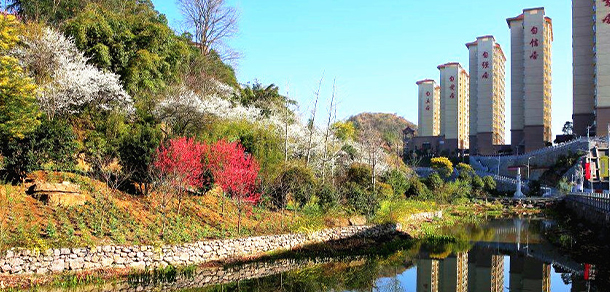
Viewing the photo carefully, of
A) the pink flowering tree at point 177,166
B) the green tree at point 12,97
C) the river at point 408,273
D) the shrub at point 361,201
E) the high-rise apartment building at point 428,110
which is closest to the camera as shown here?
the river at point 408,273

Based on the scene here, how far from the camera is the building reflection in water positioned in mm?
14219

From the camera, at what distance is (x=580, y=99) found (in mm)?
62000

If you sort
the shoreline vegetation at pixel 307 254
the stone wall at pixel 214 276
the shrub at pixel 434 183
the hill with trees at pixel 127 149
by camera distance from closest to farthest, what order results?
the shoreline vegetation at pixel 307 254, the stone wall at pixel 214 276, the hill with trees at pixel 127 149, the shrub at pixel 434 183

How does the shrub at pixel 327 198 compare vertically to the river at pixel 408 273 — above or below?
above

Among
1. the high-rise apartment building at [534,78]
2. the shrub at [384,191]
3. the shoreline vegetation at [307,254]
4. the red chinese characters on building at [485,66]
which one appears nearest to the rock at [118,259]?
the shoreline vegetation at [307,254]

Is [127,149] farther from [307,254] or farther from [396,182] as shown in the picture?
[396,182]

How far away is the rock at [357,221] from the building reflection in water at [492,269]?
3.67 metres

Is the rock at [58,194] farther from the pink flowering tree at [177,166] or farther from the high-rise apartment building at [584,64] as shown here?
the high-rise apartment building at [584,64]

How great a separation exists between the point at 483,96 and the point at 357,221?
6411 centimetres

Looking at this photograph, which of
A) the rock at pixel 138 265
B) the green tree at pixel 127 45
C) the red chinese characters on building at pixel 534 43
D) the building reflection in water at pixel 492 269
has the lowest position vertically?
the building reflection in water at pixel 492 269

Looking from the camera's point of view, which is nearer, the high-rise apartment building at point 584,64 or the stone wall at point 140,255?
the stone wall at point 140,255

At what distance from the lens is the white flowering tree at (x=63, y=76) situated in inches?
681

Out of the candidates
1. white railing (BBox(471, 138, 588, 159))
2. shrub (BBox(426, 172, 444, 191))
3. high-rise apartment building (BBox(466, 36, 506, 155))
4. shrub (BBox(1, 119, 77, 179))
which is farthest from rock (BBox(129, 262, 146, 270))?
high-rise apartment building (BBox(466, 36, 506, 155))

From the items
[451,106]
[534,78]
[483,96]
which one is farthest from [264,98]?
[451,106]
